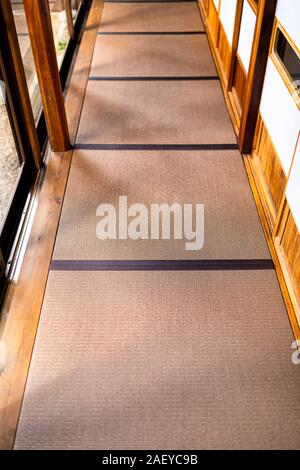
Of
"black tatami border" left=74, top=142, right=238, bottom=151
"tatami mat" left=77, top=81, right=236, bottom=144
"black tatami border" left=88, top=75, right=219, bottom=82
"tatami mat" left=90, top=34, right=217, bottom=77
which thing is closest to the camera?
"black tatami border" left=74, top=142, right=238, bottom=151

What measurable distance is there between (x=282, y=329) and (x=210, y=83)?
2.47 m

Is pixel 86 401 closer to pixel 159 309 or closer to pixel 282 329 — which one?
pixel 159 309

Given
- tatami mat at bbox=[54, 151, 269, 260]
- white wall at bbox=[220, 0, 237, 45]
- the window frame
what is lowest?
tatami mat at bbox=[54, 151, 269, 260]

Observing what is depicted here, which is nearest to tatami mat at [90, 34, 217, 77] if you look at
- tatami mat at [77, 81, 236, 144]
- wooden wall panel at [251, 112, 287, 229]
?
tatami mat at [77, 81, 236, 144]

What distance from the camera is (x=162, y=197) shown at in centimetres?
293

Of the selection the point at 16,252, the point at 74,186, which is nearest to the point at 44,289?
the point at 16,252

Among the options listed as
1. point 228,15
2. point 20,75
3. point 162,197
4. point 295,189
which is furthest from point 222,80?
point 295,189

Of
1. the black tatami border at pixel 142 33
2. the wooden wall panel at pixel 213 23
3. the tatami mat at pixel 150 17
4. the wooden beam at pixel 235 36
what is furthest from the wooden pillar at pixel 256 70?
the tatami mat at pixel 150 17

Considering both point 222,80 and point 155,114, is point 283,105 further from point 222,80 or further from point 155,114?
point 222,80

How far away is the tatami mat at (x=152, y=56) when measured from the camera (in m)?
4.20

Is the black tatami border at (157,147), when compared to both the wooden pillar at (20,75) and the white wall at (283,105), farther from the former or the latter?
the white wall at (283,105)

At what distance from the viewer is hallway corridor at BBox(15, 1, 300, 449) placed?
6.21 ft

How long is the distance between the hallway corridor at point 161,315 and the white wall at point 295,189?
0.37 m

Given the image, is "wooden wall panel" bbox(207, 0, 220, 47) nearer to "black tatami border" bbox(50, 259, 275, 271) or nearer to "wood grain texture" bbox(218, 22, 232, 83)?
"wood grain texture" bbox(218, 22, 232, 83)
